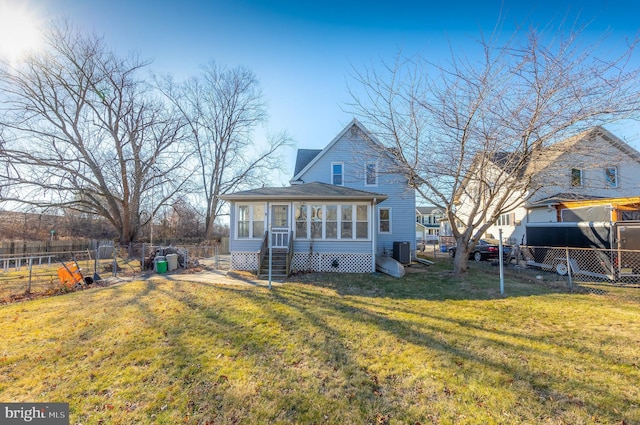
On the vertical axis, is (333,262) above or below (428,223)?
below

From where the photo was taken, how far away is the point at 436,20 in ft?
27.2

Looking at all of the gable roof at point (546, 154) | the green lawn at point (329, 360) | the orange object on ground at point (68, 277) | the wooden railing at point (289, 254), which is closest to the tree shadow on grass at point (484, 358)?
the green lawn at point (329, 360)

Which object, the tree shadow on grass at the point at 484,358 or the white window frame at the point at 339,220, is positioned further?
the white window frame at the point at 339,220

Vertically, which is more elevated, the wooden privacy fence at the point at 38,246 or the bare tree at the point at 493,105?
the bare tree at the point at 493,105

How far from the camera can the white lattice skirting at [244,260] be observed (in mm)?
11820

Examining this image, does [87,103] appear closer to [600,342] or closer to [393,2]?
[393,2]

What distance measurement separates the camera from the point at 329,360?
3.96 metres

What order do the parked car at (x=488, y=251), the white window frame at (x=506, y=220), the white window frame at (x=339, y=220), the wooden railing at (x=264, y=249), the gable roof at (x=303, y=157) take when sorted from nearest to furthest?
1. the wooden railing at (x=264, y=249)
2. the white window frame at (x=339, y=220)
3. the parked car at (x=488, y=251)
4. the gable roof at (x=303, y=157)
5. the white window frame at (x=506, y=220)

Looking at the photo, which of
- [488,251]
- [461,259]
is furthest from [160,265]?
[488,251]

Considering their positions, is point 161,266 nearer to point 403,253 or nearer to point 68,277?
point 68,277

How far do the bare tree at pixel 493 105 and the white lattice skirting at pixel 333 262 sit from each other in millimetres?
3685

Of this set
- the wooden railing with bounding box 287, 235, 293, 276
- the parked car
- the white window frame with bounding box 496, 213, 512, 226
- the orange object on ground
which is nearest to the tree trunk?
the parked car

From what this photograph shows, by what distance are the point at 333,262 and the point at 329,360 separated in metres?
7.70

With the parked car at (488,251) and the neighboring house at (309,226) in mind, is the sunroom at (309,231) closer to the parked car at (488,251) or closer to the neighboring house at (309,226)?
the neighboring house at (309,226)
